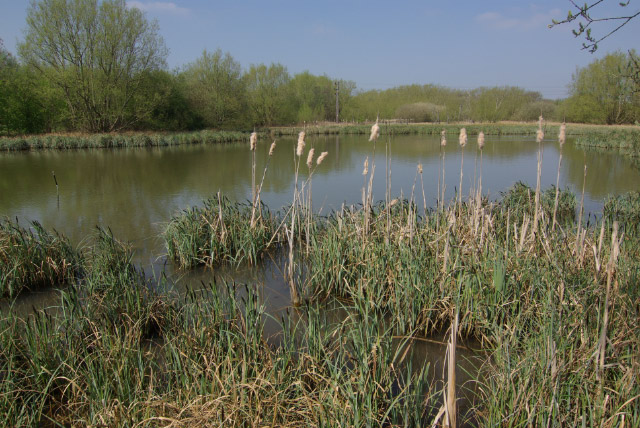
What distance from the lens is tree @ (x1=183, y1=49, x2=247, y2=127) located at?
37.3 m

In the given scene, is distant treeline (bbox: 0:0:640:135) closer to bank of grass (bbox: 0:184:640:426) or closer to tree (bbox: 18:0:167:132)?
tree (bbox: 18:0:167:132)

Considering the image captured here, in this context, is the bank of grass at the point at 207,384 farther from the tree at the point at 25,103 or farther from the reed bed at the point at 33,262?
the tree at the point at 25,103

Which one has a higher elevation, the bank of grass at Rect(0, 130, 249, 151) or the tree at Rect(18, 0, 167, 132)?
the tree at Rect(18, 0, 167, 132)

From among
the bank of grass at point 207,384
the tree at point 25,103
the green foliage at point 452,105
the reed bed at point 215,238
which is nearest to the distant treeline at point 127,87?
the tree at point 25,103

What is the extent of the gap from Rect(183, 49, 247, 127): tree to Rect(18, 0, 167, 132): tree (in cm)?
608

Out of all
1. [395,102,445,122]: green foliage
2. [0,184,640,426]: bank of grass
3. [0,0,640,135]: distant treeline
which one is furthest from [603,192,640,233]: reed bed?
[395,102,445,122]: green foliage

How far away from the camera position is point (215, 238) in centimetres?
529

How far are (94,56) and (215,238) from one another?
29.6 metres

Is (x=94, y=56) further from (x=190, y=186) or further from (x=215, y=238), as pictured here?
(x=215, y=238)

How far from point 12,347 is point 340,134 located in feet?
121

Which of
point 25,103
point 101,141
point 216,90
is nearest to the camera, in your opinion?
point 101,141

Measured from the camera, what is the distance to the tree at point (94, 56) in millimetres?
26781

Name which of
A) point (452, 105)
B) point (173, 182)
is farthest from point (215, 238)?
point (452, 105)

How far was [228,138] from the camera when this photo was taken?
29312mm
